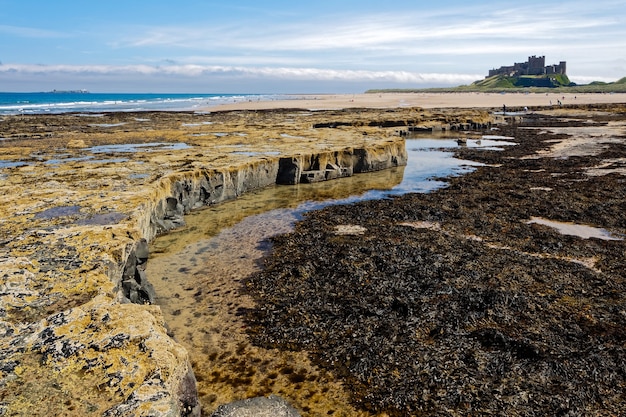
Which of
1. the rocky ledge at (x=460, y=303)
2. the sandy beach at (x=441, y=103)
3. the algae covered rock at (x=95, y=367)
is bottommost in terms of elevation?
the rocky ledge at (x=460, y=303)

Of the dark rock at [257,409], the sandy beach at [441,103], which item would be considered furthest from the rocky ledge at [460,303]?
the sandy beach at [441,103]

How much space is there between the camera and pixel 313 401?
20.6ft

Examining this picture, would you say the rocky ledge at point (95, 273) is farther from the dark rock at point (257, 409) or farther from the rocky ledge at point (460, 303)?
the rocky ledge at point (460, 303)

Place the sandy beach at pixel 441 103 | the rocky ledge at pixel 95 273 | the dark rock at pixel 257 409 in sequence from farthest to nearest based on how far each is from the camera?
→ the sandy beach at pixel 441 103 < the dark rock at pixel 257 409 < the rocky ledge at pixel 95 273

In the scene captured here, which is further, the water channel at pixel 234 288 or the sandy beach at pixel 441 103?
the sandy beach at pixel 441 103

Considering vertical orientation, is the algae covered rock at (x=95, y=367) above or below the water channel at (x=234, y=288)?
above

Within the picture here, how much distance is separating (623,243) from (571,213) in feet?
10.3

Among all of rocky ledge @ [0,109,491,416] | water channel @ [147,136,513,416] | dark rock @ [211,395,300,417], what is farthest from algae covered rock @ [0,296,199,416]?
water channel @ [147,136,513,416]

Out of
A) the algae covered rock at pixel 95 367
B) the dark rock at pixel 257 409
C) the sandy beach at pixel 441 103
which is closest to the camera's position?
the algae covered rock at pixel 95 367

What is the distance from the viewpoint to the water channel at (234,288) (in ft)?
21.6

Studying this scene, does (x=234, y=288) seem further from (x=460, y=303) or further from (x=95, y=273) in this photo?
(x=460, y=303)

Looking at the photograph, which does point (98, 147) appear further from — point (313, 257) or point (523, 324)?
point (523, 324)

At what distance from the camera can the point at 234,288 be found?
9977 millimetres

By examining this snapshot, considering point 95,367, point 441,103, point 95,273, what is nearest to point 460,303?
point 95,367
